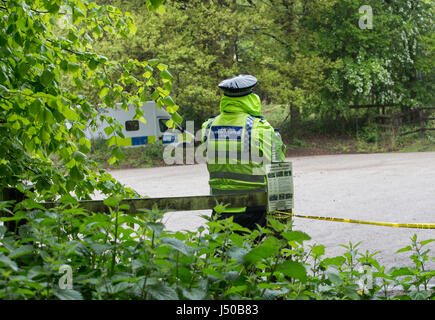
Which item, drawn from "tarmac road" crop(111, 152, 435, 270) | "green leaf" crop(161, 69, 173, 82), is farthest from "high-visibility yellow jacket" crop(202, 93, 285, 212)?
"green leaf" crop(161, 69, 173, 82)

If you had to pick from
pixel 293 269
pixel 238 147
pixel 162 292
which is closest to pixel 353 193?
pixel 238 147

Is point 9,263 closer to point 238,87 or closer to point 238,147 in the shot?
point 238,147

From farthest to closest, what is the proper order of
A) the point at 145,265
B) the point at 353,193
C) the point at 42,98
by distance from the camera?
the point at 353,193 → the point at 42,98 → the point at 145,265

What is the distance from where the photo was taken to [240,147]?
212 inches

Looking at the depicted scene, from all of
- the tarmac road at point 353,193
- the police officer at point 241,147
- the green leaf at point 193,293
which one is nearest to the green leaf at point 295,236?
the green leaf at point 193,293

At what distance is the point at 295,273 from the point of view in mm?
2178

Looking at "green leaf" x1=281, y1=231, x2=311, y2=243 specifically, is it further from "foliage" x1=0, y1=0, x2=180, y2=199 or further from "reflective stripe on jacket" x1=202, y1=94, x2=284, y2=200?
"reflective stripe on jacket" x1=202, y1=94, x2=284, y2=200

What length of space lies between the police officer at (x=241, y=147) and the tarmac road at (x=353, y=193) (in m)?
0.89

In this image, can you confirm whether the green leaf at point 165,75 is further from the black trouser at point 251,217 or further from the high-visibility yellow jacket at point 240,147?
the black trouser at point 251,217

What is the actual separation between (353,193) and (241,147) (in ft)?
29.8

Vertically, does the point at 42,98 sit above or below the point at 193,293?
above

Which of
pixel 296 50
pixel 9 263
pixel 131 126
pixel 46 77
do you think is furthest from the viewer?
pixel 131 126

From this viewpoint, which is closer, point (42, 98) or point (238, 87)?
point (42, 98)

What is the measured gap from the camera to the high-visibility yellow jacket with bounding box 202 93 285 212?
5.27 meters
